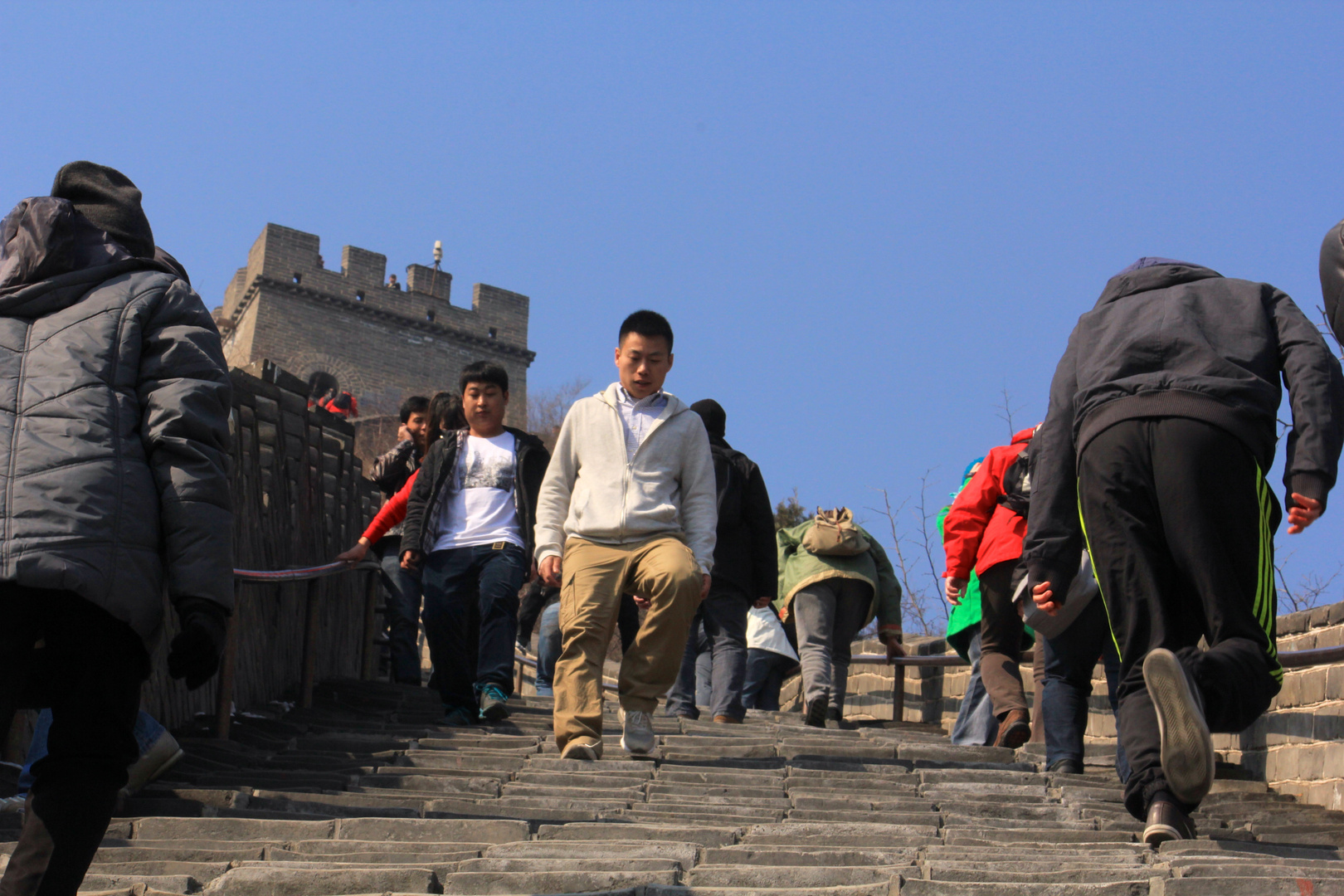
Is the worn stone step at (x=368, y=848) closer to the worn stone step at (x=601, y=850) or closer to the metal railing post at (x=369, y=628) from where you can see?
the worn stone step at (x=601, y=850)

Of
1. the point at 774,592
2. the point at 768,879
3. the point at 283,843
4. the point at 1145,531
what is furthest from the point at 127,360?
the point at 774,592

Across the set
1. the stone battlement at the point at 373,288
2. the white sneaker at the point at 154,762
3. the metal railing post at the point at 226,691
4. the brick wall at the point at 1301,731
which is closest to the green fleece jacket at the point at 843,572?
the brick wall at the point at 1301,731

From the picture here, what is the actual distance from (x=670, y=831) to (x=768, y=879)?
2.74 ft

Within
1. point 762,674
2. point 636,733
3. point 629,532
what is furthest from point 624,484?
point 762,674

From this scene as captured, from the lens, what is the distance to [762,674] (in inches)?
365

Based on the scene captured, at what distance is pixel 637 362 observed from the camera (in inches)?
240

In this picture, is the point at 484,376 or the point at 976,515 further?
the point at 484,376

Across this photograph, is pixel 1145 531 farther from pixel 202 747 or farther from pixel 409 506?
pixel 409 506

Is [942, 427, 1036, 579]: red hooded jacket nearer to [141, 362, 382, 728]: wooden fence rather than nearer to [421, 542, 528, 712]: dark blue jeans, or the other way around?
[421, 542, 528, 712]: dark blue jeans

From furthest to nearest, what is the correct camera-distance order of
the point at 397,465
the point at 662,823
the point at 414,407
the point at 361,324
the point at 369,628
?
the point at 361,324, the point at 369,628, the point at 414,407, the point at 397,465, the point at 662,823

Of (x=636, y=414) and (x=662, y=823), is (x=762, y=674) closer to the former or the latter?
(x=636, y=414)

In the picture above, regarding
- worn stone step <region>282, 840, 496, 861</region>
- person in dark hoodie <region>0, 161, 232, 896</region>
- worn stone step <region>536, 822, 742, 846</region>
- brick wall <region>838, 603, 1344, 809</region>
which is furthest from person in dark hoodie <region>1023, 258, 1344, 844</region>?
person in dark hoodie <region>0, 161, 232, 896</region>

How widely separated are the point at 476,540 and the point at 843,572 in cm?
231

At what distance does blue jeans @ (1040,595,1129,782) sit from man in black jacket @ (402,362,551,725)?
2407mm
